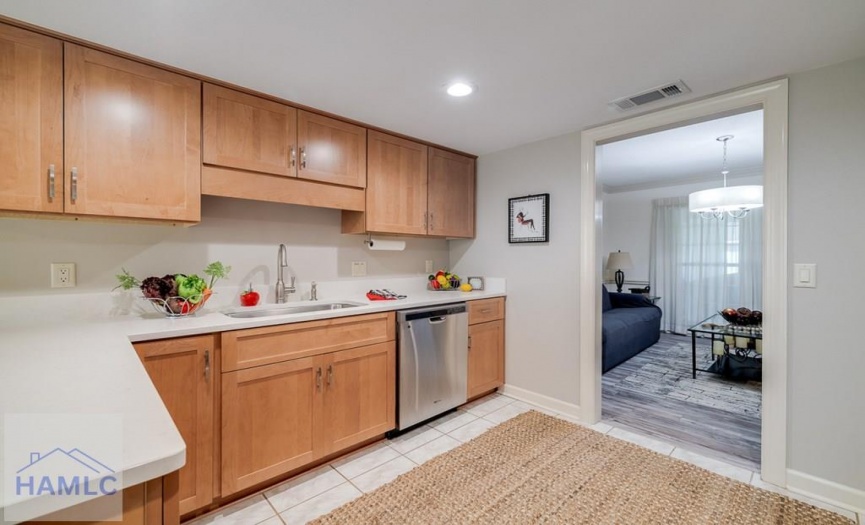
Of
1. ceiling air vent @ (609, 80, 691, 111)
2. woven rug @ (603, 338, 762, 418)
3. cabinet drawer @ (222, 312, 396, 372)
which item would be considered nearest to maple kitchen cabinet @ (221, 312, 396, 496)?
cabinet drawer @ (222, 312, 396, 372)

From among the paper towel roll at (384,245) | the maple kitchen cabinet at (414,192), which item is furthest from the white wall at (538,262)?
the paper towel roll at (384,245)

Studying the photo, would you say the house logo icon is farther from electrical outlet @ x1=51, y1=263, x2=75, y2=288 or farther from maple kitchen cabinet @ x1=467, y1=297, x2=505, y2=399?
maple kitchen cabinet @ x1=467, y1=297, x2=505, y2=399

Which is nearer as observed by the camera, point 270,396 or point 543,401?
point 270,396

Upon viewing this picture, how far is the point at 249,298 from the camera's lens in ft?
7.66

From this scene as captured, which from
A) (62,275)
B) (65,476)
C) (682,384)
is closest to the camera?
(65,476)

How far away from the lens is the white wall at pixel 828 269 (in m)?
1.83

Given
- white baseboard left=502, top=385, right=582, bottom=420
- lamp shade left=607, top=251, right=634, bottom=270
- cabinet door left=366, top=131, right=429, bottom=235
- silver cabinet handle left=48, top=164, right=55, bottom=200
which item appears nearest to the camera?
silver cabinet handle left=48, top=164, right=55, bottom=200

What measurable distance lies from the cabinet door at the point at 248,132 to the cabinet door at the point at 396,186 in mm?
612

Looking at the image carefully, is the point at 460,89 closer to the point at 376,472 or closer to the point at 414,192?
the point at 414,192

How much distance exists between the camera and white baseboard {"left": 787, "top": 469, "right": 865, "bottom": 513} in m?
1.82

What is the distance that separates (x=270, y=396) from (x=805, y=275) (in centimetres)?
286

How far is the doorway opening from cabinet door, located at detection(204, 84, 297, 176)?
217cm

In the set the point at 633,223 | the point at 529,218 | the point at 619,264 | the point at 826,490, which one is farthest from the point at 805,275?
the point at 633,223

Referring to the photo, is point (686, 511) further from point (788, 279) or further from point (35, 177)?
point (35, 177)
